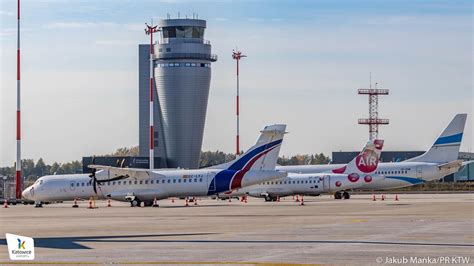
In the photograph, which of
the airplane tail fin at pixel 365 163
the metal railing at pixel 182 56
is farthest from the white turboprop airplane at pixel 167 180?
the metal railing at pixel 182 56

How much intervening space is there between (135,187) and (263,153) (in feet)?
34.8

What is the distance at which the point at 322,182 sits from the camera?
253 ft

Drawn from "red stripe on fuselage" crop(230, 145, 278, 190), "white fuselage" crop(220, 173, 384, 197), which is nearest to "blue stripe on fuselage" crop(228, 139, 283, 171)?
"red stripe on fuselage" crop(230, 145, 278, 190)

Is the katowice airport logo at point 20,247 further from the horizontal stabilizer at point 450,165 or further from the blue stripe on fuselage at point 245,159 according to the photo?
the horizontal stabilizer at point 450,165

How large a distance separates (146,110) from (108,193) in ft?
305

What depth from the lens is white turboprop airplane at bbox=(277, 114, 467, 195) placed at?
263ft

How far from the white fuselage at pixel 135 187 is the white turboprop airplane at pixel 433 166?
1817cm

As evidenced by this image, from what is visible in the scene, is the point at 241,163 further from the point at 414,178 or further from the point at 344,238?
the point at 344,238

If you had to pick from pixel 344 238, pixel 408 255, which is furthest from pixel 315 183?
pixel 408 255

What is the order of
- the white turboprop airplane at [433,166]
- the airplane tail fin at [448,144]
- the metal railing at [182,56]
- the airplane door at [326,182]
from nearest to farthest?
1. the airplane door at [326,182]
2. the white turboprop airplane at [433,166]
3. the airplane tail fin at [448,144]
4. the metal railing at [182,56]

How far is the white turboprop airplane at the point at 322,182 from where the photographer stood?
77.3 m

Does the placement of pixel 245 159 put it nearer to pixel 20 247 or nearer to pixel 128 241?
pixel 128 241

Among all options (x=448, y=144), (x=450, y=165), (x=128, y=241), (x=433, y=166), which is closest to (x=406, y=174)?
(x=433, y=166)

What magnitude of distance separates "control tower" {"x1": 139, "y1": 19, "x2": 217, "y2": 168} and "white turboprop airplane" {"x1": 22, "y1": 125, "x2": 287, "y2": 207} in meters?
Result: 80.8
